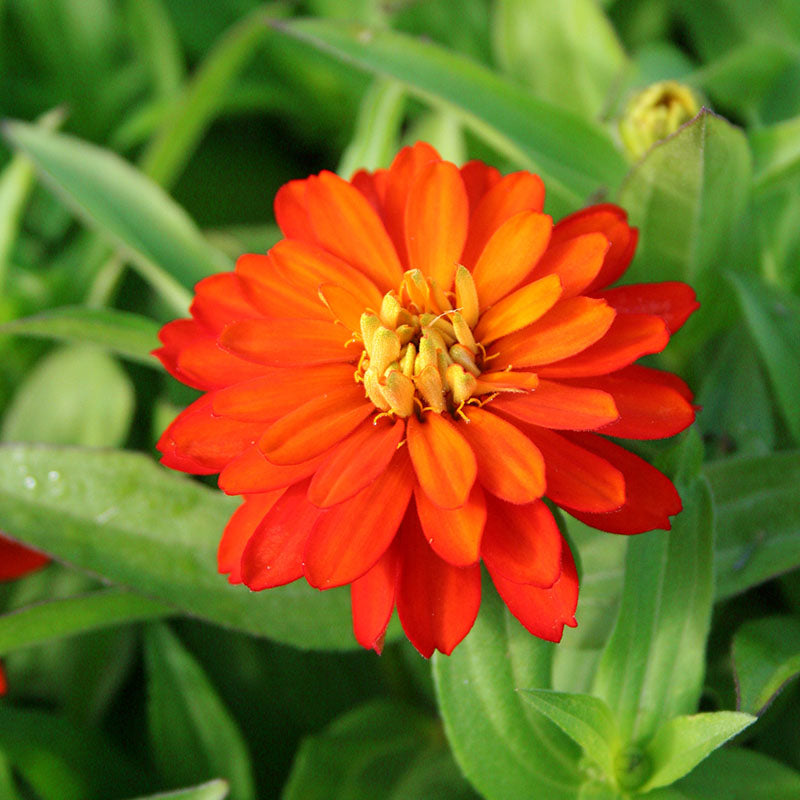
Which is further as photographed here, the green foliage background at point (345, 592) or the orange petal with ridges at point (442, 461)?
the green foliage background at point (345, 592)

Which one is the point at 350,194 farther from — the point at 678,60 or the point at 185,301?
the point at 678,60

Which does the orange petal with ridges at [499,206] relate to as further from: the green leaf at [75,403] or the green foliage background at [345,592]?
the green leaf at [75,403]

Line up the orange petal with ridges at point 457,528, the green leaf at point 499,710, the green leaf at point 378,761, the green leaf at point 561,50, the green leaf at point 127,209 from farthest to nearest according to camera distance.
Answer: the green leaf at point 561,50, the green leaf at point 127,209, the green leaf at point 378,761, the green leaf at point 499,710, the orange petal with ridges at point 457,528

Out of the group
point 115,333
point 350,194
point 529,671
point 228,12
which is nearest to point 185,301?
point 115,333

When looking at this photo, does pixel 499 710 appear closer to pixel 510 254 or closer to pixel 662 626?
pixel 662 626

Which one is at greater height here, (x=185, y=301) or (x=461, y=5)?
(x=461, y=5)

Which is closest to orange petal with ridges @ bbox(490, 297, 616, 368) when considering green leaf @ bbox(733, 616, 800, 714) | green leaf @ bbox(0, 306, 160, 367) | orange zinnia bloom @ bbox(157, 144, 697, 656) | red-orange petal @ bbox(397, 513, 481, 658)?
orange zinnia bloom @ bbox(157, 144, 697, 656)

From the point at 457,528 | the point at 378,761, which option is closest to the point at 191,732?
the point at 378,761

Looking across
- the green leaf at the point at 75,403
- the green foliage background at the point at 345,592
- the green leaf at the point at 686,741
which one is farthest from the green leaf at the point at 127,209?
the green leaf at the point at 686,741
